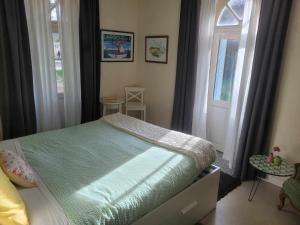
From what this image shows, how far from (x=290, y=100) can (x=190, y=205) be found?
1686 millimetres

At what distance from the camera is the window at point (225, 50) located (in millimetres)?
3264

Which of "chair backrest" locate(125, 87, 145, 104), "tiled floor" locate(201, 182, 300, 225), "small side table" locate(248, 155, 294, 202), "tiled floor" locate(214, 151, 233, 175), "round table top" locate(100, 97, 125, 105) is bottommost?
"tiled floor" locate(201, 182, 300, 225)

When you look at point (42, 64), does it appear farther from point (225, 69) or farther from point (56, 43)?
point (225, 69)

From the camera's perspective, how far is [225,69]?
3562mm

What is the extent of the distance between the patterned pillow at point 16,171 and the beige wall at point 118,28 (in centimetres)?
249

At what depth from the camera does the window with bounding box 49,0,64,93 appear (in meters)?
3.17

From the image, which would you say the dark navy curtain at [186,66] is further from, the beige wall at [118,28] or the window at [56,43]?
the window at [56,43]

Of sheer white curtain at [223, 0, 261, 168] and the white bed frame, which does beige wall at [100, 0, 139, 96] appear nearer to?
sheer white curtain at [223, 0, 261, 168]

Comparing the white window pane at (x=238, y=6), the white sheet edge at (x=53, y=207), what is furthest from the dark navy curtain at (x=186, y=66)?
the white sheet edge at (x=53, y=207)

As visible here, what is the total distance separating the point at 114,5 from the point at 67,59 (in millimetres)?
1287

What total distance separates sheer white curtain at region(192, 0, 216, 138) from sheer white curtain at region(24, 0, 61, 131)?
2.14m

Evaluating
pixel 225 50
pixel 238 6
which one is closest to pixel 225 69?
pixel 225 50

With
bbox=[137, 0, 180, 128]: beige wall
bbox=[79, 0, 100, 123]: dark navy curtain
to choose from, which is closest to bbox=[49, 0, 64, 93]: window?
bbox=[79, 0, 100, 123]: dark navy curtain

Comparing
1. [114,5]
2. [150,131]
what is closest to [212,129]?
[150,131]
